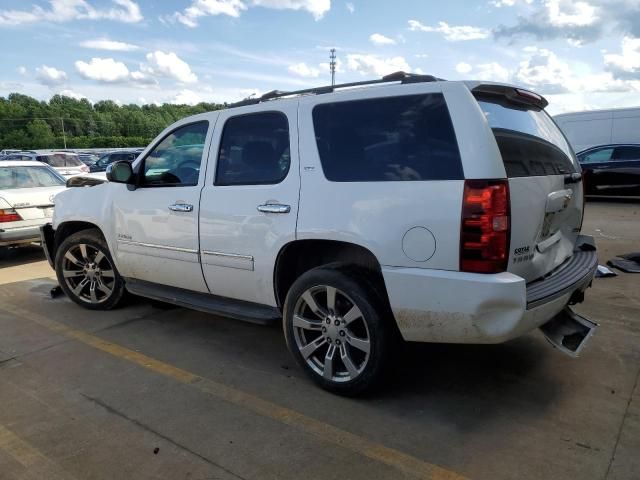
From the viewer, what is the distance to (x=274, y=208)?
3.49 meters

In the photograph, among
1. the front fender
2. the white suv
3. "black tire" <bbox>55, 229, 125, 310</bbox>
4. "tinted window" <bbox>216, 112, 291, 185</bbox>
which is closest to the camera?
the white suv

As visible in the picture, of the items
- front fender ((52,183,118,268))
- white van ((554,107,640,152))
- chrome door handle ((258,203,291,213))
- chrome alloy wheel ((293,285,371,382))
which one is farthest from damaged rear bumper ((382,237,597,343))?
white van ((554,107,640,152))

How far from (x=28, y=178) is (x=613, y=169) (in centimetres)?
1329

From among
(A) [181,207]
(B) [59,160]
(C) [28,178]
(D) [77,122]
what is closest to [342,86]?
(A) [181,207]

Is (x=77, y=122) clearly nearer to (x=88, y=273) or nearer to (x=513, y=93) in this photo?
(x=88, y=273)

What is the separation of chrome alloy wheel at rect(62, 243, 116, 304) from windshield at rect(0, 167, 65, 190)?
357 centimetres

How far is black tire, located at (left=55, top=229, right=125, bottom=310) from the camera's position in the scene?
198 inches

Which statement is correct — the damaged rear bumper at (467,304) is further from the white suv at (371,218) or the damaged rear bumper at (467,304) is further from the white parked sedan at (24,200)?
the white parked sedan at (24,200)

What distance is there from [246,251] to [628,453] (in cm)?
256

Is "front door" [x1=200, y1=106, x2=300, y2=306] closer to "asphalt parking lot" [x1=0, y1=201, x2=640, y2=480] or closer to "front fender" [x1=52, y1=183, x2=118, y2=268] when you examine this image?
"asphalt parking lot" [x1=0, y1=201, x2=640, y2=480]

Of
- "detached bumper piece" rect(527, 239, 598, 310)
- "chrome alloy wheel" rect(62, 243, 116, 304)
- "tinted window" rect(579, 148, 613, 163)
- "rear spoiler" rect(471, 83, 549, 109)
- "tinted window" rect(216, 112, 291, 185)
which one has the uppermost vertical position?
"rear spoiler" rect(471, 83, 549, 109)

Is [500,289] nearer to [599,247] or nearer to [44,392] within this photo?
[44,392]

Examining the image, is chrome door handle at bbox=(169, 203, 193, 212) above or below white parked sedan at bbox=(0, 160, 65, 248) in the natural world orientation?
above

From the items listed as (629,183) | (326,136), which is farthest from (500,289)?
(629,183)
